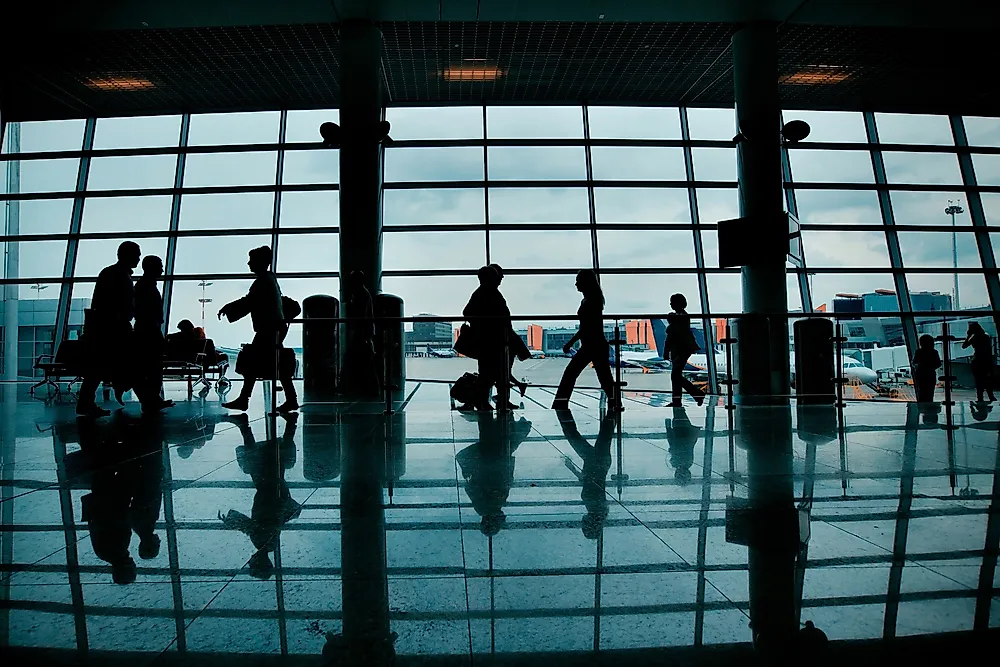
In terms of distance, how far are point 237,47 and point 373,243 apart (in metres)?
4.77

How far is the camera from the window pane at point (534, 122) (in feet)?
42.0

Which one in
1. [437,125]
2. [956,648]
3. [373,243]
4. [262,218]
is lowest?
[956,648]

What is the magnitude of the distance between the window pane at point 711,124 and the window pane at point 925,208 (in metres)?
3.82

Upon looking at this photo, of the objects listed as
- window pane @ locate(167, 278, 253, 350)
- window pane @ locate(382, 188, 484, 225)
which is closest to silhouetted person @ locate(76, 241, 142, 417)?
window pane @ locate(167, 278, 253, 350)

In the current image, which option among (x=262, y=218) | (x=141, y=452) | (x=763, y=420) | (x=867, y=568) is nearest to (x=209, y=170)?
(x=262, y=218)

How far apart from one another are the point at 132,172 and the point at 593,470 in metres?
13.7

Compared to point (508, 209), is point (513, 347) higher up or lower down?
lower down

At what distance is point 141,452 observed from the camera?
378 centimetres

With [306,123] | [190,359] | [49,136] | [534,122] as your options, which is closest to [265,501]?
[190,359]

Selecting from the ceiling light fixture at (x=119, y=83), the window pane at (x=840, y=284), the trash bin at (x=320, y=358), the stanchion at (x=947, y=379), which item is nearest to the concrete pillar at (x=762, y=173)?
the stanchion at (x=947, y=379)

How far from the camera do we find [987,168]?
13.2m

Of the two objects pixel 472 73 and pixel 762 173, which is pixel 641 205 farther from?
pixel 472 73

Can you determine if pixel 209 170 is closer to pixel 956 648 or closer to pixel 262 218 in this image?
pixel 262 218

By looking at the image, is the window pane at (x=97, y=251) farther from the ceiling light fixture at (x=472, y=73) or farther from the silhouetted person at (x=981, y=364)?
the silhouetted person at (x=981, y=364)
